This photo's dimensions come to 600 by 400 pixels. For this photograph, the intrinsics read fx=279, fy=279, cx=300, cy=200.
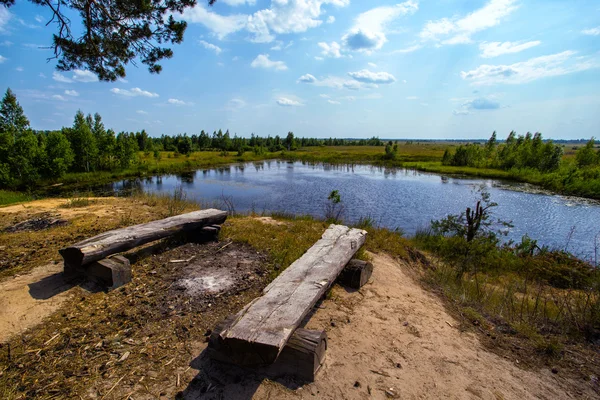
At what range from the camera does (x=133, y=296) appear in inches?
155

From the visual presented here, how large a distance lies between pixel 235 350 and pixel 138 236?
10.8 feet

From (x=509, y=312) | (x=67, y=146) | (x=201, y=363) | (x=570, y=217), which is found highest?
(x=67, y=146)

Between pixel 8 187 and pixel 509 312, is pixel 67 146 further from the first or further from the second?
pixel 509 312

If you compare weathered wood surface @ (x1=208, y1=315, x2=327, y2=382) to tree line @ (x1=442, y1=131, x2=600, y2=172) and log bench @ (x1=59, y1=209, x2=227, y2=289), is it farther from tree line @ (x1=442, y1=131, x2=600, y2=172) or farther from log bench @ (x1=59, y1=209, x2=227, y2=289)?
tree line @ (x1=442, y1=131, x2=600, y2=172)

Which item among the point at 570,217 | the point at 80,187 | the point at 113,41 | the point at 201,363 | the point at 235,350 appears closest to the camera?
the point at 235,350

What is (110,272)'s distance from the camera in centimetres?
399

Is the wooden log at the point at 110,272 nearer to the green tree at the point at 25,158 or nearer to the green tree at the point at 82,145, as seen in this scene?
the green tree at the point at 25,158

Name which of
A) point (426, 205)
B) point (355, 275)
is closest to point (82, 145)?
point (426, 205)

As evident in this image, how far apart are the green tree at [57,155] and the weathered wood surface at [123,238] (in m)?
25.7

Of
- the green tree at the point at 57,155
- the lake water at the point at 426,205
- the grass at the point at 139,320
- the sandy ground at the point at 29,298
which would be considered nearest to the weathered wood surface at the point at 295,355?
the grass at the point at 139,320

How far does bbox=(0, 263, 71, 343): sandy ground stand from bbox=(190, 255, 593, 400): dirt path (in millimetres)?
2455

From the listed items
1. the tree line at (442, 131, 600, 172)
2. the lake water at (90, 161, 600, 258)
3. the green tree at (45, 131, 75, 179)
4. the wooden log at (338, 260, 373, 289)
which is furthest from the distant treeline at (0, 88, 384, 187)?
the tree line at (442, 131, 600, 172)

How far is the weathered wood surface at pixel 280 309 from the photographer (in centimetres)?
223

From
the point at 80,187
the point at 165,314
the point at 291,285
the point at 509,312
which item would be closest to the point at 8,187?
the point at 80,187
